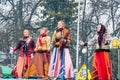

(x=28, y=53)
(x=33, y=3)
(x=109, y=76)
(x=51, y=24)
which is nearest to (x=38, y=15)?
(x=33, y=3)

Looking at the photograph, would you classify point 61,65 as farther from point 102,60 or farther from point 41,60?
point 102,60

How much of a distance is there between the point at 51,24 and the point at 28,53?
40.5 feet

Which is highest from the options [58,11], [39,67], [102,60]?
[58,11]

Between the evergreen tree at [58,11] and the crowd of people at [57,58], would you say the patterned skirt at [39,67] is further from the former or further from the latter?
the evergreen tree at [58,11]

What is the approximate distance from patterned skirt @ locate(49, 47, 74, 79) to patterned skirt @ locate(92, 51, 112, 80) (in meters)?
0.54

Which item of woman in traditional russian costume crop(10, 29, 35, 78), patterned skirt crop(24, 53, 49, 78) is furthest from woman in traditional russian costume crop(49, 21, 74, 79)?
woman in traditional russian costume crop(10, 29, 35, 78)

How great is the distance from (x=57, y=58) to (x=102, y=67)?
39.7 inches

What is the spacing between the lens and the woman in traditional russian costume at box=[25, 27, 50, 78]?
828 cm

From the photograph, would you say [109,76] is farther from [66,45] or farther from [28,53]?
[28,53]

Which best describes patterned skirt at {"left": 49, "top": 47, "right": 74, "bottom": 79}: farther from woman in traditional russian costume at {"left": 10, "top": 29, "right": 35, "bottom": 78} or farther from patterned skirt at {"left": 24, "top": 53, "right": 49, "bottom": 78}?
woman in traditional russian costume at {"left": 10, "top": 29, "right": 35, "bottom": 78}

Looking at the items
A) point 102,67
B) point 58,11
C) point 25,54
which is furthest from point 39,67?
point 58,11

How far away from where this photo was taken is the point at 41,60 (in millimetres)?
8352

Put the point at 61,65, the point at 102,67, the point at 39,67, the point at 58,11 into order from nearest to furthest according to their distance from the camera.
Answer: the point at 102,67
the point at 61,65
the point at 39,67
the point at 58,11

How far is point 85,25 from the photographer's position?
2286cm
